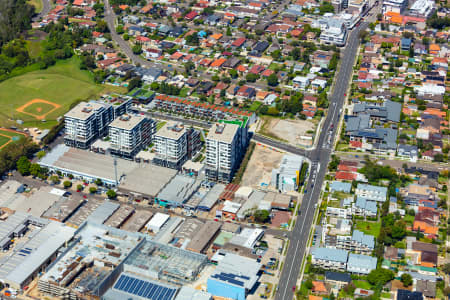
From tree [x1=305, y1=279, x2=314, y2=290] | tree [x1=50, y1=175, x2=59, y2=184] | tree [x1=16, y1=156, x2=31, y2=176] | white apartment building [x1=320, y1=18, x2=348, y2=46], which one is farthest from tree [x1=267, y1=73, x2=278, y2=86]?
tree [x1=305, y1=279, x2=314, y2=290]

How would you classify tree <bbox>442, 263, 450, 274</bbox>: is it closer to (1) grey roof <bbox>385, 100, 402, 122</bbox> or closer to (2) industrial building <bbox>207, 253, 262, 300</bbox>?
(2) industrial building <bbox>207, 253, 262, 300</bbox>

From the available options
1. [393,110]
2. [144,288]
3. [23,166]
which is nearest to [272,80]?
[393,110]

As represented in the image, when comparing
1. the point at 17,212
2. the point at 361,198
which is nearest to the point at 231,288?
the point at 361,198

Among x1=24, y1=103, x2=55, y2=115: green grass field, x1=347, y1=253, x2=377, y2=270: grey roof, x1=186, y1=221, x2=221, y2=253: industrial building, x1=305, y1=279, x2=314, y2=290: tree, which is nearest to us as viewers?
x1=305, y1=279, x2=314, y2=290: tree

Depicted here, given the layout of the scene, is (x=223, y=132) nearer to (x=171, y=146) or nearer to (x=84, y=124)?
(x=171, y=146)

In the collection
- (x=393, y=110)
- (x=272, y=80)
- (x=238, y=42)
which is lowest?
(x=393, y=110)

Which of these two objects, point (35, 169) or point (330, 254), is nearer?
point (330, 254)
